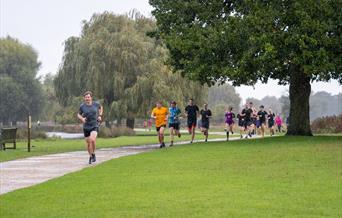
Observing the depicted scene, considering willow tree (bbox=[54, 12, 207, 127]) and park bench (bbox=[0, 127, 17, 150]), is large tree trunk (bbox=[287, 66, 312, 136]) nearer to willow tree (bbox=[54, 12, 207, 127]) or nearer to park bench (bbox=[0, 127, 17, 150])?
park bench (bbox=[0, 127, 17, 150])

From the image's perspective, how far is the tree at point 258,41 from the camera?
2617cm

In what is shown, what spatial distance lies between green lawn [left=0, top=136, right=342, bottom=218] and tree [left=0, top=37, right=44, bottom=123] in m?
83.1

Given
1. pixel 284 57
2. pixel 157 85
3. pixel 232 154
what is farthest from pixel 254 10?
pixel 157 85

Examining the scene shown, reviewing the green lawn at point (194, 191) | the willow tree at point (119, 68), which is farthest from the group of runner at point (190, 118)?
the willow tree at point (119, 68)

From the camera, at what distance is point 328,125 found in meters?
48.1

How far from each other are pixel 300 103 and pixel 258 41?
210 inches

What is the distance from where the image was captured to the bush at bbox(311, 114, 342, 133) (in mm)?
45906

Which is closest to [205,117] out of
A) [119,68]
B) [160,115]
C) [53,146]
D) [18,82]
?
[160,115]

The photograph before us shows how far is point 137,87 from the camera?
52.4m

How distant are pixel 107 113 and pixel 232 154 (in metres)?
34.6

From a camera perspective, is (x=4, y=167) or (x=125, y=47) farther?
(x=125, y=47)

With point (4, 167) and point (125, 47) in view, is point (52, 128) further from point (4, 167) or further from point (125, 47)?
point (4, 167)

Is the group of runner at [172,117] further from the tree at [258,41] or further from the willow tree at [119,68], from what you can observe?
the willow tree at [119,68]

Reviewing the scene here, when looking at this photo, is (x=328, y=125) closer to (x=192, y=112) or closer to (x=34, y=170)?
(x=192, y=112)
